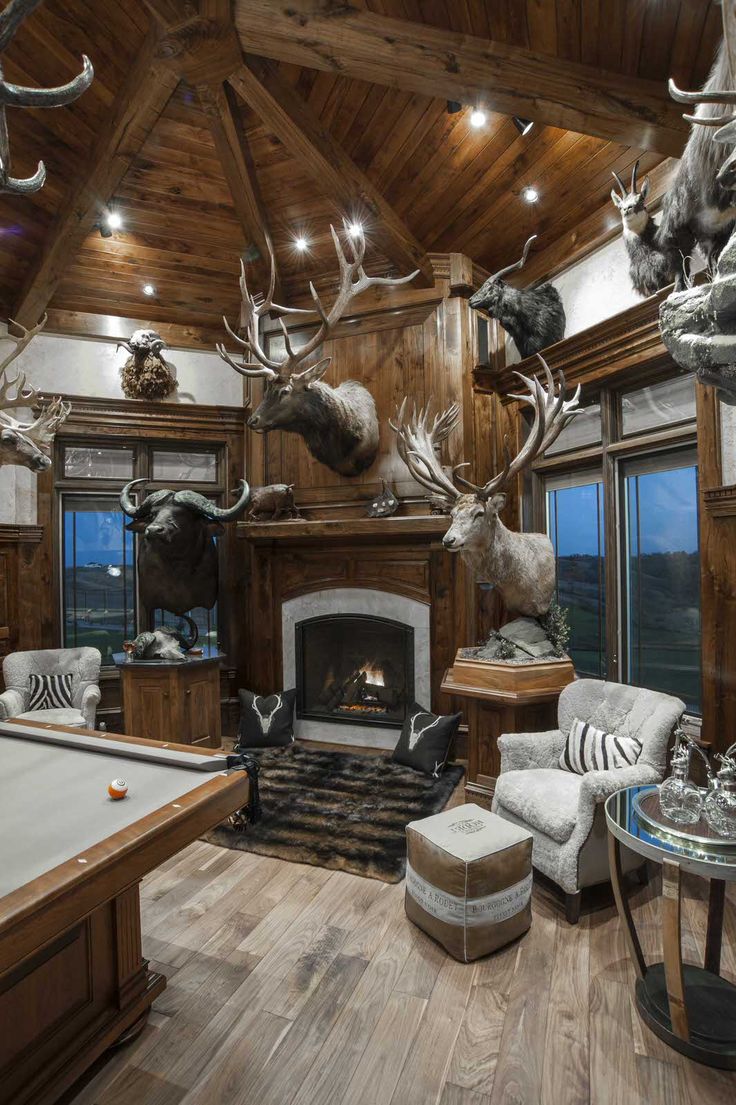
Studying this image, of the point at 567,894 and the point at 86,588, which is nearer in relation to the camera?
the point at 567,894

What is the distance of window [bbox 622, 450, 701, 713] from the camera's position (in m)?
3.29

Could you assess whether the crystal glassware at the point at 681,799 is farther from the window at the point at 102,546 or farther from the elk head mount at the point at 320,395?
the window at the point at 102,546

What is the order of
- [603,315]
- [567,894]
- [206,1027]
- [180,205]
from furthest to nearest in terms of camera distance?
[180,205] → [603,315] → [567,894] → [206,1027]

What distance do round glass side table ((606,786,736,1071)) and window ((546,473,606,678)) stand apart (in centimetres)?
192

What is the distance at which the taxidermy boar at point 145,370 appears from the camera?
16.3 feet

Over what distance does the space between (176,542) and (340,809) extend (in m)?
2.33

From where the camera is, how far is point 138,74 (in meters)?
3.21

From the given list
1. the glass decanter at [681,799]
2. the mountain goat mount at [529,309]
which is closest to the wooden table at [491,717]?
the glass decanter at [681,799]

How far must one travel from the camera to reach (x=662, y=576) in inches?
137

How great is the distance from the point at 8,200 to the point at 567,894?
5.53 meters

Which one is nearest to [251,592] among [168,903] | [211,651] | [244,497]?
[211,651]

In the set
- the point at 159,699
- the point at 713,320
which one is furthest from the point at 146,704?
the point at 713,320

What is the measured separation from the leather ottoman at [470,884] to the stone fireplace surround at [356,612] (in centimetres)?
207

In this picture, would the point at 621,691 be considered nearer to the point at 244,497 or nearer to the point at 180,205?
the point at 244,497
